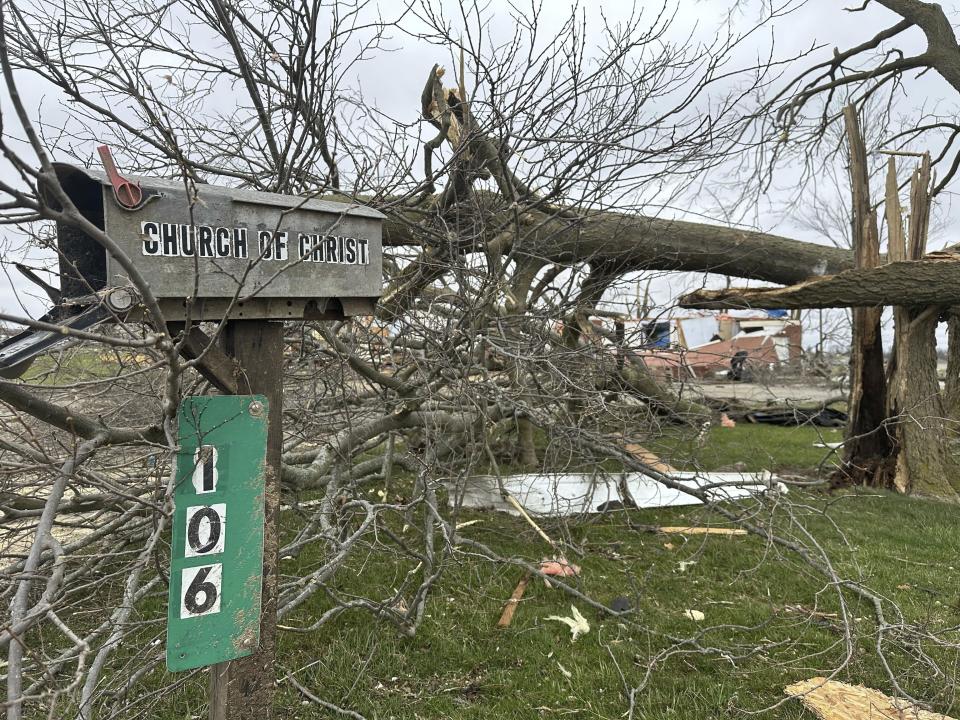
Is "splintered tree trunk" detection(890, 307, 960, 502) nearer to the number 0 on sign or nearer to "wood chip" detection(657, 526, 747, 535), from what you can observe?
"wood chip" detection(657, 526, 747, 535)

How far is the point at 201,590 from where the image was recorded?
185 centimetres

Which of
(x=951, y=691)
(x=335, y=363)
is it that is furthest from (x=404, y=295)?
(x=951, y=691)

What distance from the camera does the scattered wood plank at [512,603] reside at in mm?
3882

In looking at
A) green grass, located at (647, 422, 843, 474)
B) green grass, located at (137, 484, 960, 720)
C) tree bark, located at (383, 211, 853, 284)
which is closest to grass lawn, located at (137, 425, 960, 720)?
green grass, located at (137, 484, 960, 720)

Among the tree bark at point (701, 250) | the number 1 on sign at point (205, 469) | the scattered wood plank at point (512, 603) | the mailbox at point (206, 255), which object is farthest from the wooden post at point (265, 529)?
the tree bark at point (701, 250)

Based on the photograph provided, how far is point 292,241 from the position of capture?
1981 millimetres

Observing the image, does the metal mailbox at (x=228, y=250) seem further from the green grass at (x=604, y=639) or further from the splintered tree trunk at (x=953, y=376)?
the splintered tree trunk at (x=953, y=376)

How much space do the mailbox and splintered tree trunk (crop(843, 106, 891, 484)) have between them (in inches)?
299

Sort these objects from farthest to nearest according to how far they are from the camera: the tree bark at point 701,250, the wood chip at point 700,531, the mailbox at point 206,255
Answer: the tree bark at point 701,250, the wood chip at point 700,531, the mailbox at point 206,255

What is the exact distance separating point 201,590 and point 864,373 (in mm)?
8427

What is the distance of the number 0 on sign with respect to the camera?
1810mm

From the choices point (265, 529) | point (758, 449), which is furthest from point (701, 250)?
point (265, 529)

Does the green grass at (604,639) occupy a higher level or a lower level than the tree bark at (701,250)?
lower

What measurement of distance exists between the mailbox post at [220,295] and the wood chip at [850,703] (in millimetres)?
2358
